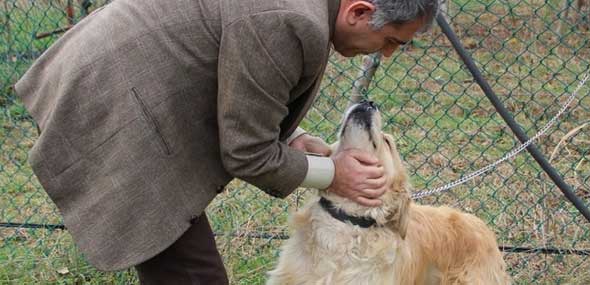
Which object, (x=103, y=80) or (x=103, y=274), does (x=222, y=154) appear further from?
(x=103, y=274)

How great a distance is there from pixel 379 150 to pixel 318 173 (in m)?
0.42

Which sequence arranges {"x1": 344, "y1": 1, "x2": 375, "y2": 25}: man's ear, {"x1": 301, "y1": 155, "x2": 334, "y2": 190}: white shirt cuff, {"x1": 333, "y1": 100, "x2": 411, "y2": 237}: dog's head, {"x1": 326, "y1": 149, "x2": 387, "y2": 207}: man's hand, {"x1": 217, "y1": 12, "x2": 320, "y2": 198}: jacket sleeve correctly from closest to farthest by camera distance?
{"x1": 217, "y1": 12, "x2": 320, "y2": 198}: jacket sleeve
{"x1": 344, "y1": 1, "x2": 375, "y2": 25}: man's ear
{"x1": 301, "y1": 155, "x2": 334, "y2": 190}: white shirt cuff
{"x1": 326, "y1": 149, "x2": 387, "y2": 207}: man's hand
{"x1": 333, "y1": 100, "x2": 411, "y2": 237}: dog's head

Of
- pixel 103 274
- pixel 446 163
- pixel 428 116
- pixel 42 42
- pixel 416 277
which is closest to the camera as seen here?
pixel 416 277

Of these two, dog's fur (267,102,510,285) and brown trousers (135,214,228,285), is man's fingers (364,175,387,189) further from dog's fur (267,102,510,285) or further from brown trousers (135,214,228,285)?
brown trousers (135,214,228,285)

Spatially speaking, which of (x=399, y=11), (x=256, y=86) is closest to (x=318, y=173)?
(x=256, y=86)

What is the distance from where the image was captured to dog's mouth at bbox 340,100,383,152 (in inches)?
113

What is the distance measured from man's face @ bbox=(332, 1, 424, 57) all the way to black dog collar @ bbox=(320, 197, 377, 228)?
721 mm

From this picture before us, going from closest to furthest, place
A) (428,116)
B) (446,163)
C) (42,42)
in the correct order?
(446,163) → (428,116) → (42,42)

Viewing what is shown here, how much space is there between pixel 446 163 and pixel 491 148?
0.49 metres

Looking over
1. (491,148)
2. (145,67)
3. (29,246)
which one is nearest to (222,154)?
(145,67)

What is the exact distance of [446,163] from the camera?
4.93 meters

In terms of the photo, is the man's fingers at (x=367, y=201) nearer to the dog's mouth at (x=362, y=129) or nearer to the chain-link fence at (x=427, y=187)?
the dog's mouth at (x=362, y=129)

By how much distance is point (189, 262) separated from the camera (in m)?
2.61

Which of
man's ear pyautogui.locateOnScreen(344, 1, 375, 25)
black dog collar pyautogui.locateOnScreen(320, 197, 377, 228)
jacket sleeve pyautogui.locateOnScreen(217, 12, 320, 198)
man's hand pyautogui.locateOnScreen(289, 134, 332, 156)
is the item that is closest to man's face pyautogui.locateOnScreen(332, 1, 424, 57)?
man's ear pyautogui.locateOnScreen(344, 1, 375, 25)
